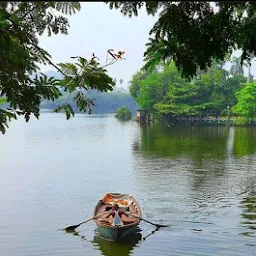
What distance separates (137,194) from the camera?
23.6 m

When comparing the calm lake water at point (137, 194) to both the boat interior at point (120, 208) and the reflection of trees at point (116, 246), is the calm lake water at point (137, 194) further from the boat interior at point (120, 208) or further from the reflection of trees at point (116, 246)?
the boat interior at point (120, 208)

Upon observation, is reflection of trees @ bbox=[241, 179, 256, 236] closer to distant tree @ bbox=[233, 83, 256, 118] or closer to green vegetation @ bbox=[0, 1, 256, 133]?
green vegetation @ bbox=[0, 1, 256, 133]

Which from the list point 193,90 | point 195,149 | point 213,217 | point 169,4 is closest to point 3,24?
point 169,4

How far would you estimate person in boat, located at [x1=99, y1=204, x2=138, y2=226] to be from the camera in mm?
16062

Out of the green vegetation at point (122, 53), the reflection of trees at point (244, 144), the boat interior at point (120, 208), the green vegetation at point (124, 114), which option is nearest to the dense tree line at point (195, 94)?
the reflection of trees at point (244, 144)

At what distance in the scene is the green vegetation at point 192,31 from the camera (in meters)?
5.93

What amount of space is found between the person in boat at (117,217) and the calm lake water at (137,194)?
755 mm

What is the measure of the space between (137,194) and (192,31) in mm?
18137

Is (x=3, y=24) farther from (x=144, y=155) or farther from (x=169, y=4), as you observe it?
(x=144, y=155)

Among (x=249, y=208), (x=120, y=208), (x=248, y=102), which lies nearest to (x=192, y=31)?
(x=120, y=208)

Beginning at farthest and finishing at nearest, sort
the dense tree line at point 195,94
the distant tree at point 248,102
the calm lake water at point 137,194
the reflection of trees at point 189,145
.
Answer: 1. the dense tree line at point 195,94
2. the distant tree at point 248,102
3. the reflection of trees at point 189,145
4. the calm lake water at point 137,194

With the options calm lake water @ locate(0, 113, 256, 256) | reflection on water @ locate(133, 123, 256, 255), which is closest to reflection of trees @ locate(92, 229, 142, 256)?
calm lake water @ locate(0, 113, 256, 256)

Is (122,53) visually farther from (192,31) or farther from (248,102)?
(248,102)

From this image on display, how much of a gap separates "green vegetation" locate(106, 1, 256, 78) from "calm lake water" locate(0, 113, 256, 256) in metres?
10.3
